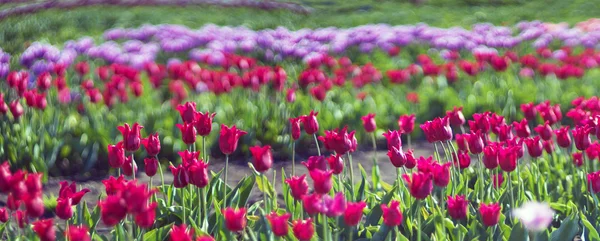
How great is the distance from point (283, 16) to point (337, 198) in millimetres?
10089

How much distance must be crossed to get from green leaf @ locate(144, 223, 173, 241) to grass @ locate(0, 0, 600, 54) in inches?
212

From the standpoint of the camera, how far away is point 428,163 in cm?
209

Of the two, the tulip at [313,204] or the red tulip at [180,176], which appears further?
the red tulip at [180,176]

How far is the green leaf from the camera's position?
2287 millimetres

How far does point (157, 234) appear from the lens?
2.33m

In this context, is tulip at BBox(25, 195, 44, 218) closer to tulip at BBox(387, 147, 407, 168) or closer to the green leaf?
the green leaf

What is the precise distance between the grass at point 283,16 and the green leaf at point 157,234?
5.37 m

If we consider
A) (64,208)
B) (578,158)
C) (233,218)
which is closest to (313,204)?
(233,218)

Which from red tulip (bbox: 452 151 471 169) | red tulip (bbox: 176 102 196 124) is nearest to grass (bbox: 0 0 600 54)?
red tulip (bbox: 176 102 196 124)

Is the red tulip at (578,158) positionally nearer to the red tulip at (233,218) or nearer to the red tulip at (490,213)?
the red tulip at (490,213)

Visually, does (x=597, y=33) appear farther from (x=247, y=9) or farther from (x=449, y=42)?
(x=247, y=9)

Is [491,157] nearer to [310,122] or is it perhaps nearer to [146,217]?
[310,122]

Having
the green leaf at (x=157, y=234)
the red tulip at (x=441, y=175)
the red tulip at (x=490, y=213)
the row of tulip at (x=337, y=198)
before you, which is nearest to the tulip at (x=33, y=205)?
the row of tulip at (x=337, y=198)

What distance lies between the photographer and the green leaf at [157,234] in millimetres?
2287
